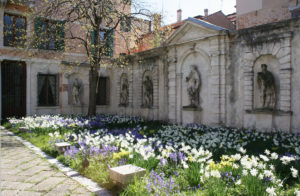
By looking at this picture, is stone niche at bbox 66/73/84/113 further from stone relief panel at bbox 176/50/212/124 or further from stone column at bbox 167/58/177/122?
stone relief panel at bbox 176/50/212/124

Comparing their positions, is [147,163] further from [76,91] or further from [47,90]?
[47,90]

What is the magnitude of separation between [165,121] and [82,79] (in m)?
7.34

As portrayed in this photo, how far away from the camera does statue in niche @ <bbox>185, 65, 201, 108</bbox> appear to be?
37.9 feet

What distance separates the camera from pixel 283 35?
28.9 ft

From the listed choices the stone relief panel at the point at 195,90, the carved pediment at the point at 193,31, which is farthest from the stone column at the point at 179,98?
the carved pediment at the point at 193,31

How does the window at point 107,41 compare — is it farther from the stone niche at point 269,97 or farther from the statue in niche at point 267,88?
the statue in niche at point 267,88

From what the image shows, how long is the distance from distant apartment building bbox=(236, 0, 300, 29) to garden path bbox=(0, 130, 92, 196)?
15.3 m

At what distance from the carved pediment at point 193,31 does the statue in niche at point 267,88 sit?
2.60m

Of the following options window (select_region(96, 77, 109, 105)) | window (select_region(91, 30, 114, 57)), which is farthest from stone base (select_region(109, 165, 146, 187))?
window (select_region(96, 77, 109, 105))

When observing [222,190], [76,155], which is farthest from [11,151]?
[222,190]

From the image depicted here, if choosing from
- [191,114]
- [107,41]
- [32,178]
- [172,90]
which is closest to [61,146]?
[32,178]

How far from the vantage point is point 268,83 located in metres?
9.12

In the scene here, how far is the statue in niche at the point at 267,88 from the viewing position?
9.06 m

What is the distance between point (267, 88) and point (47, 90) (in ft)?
42.7
